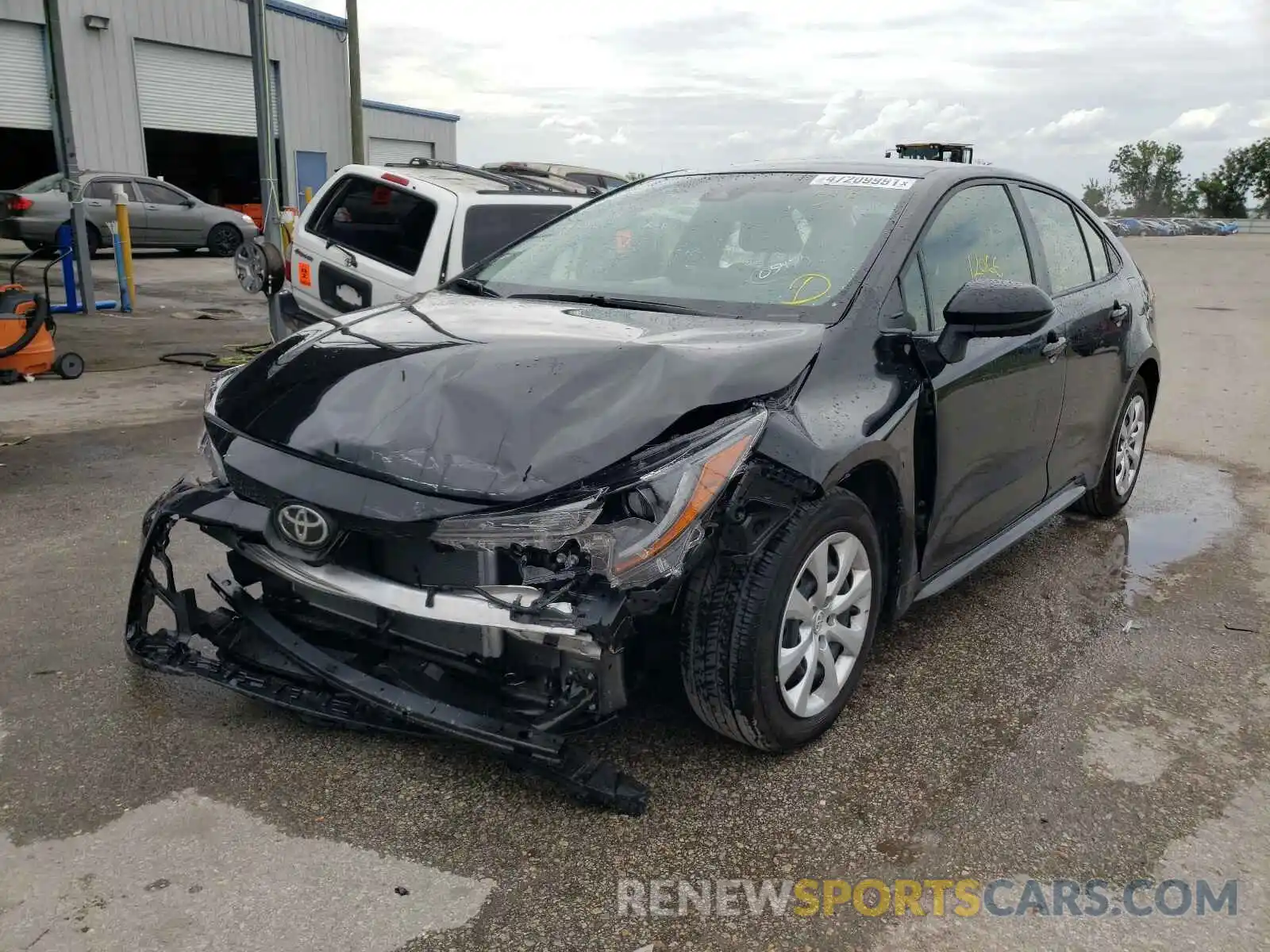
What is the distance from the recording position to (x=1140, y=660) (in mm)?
3672

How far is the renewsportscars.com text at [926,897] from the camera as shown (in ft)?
7.71

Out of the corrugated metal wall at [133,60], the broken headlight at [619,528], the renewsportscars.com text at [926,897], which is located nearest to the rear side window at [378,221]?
the broken headlight at [619,528]

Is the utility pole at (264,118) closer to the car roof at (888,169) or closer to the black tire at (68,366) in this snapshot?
the black tire at (68,366)

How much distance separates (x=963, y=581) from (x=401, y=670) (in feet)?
8.44

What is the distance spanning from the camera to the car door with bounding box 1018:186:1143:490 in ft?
13.6

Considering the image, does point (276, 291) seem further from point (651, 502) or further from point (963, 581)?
point (651, 502)

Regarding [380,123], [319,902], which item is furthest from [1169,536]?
[380,123]

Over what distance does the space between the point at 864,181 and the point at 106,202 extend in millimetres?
17692

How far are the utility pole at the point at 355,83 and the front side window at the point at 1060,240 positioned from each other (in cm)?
1441

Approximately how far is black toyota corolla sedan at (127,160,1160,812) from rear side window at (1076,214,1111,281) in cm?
109

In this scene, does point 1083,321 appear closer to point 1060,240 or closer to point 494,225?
point 1060,240

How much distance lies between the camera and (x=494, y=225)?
262 inches

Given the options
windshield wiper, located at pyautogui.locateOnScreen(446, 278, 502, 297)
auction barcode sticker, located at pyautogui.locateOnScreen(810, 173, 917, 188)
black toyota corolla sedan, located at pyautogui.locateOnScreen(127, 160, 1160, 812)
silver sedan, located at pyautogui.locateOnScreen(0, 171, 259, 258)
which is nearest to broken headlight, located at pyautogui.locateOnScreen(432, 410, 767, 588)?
black toyota corolla sedan, located at pyautogui.locateOnScreen(127, 160, 1160, 812)

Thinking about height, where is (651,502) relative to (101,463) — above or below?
above
